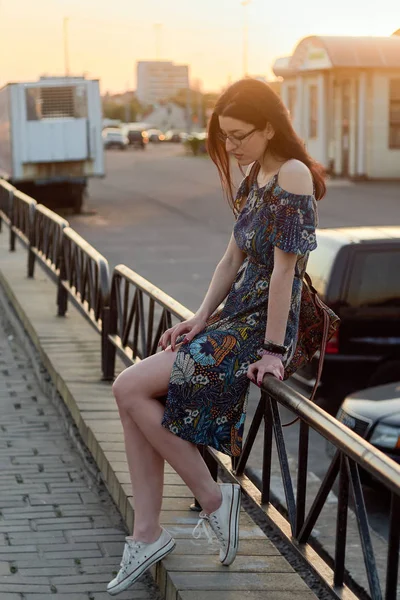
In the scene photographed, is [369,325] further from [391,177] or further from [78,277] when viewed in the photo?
[391,177]

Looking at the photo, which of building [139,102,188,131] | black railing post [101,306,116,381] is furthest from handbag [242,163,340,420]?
building [139,102,188,131]

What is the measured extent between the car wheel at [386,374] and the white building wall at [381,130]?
1152 inches

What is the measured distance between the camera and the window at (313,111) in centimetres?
4034

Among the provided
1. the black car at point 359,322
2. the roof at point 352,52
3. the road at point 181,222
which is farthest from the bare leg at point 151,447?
the roof at point 352,52

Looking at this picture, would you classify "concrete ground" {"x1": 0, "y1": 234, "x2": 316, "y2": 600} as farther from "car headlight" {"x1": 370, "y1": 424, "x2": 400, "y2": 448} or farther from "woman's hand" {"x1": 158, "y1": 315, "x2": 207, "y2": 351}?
"car headlight" {"x1": 370, "y1": 424, "x2": 400, "y2": 448}

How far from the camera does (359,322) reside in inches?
339

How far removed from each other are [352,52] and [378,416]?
3104 cm

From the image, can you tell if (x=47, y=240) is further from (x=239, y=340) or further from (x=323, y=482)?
(x=323, y=482)

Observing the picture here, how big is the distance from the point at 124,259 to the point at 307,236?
15.7 m

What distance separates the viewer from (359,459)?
2.77m

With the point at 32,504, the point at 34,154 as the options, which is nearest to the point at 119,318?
the point at 32,504

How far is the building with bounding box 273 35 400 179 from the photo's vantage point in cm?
3644

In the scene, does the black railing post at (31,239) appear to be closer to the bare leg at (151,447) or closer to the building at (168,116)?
the bare leg at (151,447)

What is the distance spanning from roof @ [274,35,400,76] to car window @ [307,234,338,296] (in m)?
27.9
